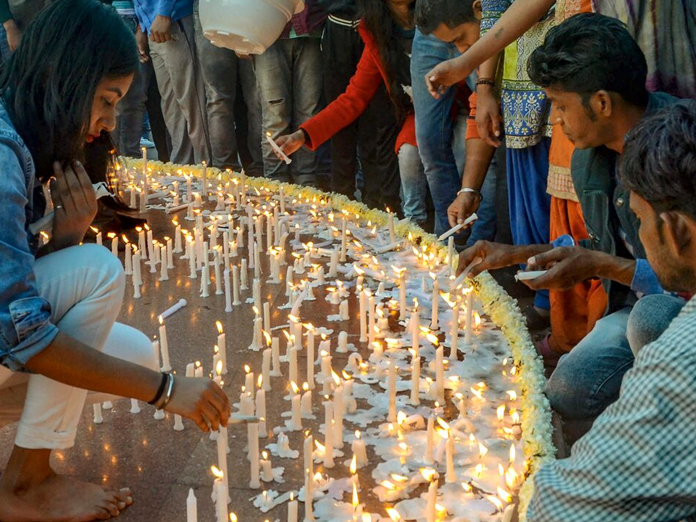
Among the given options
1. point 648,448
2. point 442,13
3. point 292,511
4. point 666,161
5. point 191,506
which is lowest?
point 292,511

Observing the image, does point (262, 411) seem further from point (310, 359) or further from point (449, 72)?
point (449, 72)

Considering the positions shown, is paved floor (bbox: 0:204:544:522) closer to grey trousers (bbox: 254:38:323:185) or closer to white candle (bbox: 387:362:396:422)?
white candle (bbox: 387:362:396:422)

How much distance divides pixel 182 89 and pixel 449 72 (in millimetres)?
3180

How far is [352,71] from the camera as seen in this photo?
17.7 feet

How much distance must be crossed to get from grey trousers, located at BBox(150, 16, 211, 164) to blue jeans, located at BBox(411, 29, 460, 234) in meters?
2.32

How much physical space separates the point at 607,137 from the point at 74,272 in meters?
Result: 1.76

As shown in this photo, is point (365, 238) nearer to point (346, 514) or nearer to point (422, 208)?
point (422, 208)

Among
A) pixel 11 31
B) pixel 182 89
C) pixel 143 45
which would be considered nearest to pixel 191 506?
pixel 182 89

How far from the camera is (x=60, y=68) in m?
2.02

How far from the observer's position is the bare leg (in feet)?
6.84

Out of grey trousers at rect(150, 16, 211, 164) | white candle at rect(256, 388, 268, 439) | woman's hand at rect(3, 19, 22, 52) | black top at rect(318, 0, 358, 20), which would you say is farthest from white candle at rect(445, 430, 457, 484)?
woman's hand at rect(3, 19, 22, 52)

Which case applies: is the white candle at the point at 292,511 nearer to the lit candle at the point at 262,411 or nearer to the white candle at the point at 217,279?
the lit candle at the point at 262,411

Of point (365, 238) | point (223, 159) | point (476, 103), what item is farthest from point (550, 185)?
point (223, 159)

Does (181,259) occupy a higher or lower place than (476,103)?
lower
